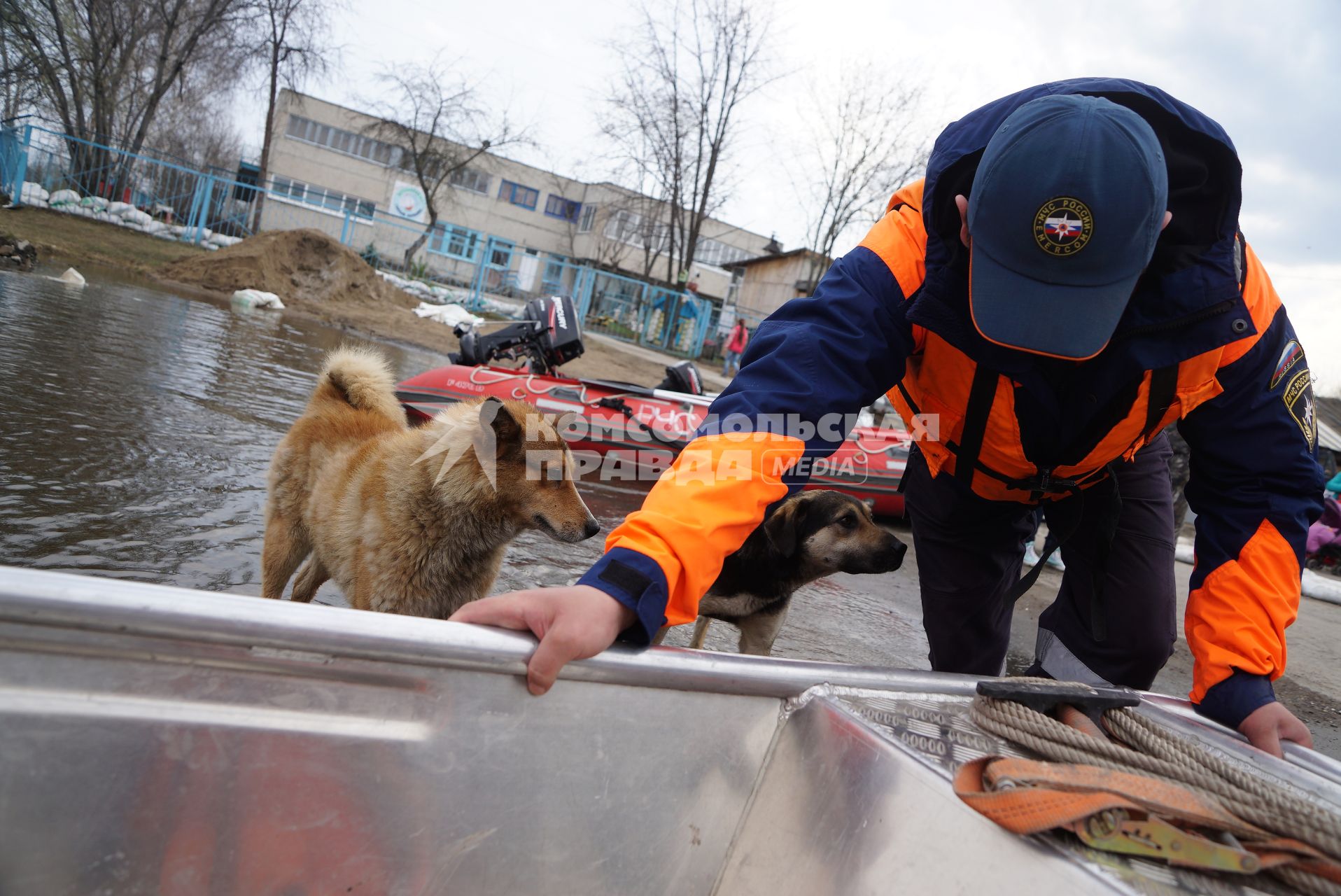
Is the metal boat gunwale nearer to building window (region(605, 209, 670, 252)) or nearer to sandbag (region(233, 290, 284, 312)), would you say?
sandbag (region(233, 290, 284, 312))

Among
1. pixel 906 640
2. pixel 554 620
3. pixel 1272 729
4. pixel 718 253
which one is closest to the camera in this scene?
pixel 554 620

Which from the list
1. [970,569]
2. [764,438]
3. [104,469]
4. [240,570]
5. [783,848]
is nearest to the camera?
[783,848]

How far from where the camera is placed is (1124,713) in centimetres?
163

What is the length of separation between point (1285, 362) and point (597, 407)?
6450 mm

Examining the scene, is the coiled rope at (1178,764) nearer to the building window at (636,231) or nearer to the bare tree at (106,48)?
the bare tree at (106,48)

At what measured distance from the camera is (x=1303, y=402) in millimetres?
2145

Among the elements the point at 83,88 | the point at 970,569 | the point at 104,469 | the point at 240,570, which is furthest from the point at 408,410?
the point at 83,88

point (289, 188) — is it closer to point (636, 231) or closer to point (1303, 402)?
point (636, 231)

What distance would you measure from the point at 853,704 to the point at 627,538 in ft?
1.84

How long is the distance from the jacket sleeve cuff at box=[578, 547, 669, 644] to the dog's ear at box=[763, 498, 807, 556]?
2.82m

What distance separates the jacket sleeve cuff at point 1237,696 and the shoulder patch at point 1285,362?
2.50 ft

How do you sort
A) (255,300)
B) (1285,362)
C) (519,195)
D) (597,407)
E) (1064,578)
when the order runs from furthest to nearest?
(519,195)
(255,300)
(597,407)
(1064,578)
(1285,362)

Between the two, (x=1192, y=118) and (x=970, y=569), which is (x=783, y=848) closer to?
(x=970, y=569)

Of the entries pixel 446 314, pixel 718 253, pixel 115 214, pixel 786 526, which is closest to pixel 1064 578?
pixel 786 526
